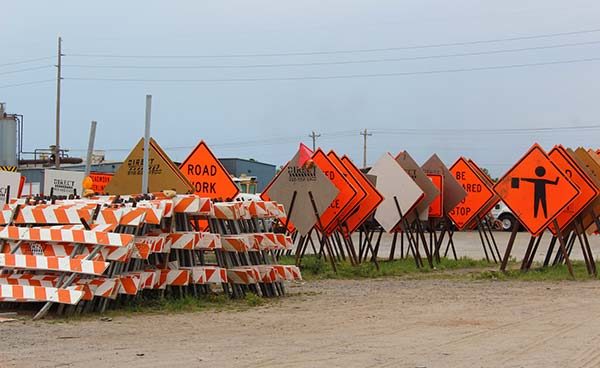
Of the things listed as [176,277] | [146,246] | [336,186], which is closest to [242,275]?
[176,277]

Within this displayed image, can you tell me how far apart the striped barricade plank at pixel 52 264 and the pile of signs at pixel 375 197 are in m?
9.04

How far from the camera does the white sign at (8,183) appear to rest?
19.8m

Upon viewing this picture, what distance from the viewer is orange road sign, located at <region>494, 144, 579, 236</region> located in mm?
18406

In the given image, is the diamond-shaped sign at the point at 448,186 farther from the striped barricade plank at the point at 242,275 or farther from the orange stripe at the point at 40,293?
the orange stripe at the point at 40,293

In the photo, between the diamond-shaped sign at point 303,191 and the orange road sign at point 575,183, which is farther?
the diamond-shaped sign at point 303,191

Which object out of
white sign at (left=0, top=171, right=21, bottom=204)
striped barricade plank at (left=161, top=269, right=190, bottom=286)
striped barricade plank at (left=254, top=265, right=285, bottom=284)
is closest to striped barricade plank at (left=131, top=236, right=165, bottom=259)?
striped barricade plank at (left=161, top=269, right=190, bottom=286)

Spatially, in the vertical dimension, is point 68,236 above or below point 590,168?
below

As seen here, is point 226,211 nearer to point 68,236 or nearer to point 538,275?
point 68,236

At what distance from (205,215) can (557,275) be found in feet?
31.1

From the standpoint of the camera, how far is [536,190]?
18688 millimetres

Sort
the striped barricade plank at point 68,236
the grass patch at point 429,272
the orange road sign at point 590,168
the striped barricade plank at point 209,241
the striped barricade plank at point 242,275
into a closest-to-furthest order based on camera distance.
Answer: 1. the striped barricade plank at point 68,236
2. the striped barricade plank at point 209,241
3. the striped barricade plank at point 242,275
4. the grass patch at point 429,272
5. the orange road sign at point 590,168

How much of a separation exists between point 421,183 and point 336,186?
146 inches

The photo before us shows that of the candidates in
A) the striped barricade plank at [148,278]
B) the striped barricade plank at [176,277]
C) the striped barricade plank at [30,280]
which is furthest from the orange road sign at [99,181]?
the striped barricade plank at [30,280]

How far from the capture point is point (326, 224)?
21.1 m
